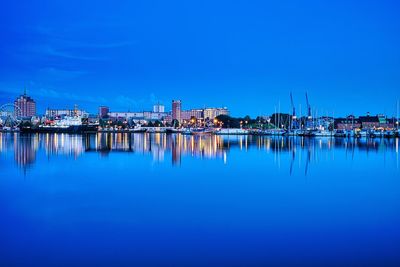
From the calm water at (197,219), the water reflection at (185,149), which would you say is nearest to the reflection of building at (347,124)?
the water reflection at (185,149)

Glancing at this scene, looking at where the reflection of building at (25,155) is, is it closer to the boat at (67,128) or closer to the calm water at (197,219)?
the calm water at (197,219)

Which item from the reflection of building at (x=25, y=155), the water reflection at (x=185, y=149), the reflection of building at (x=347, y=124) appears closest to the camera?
the reflection of building at (x=25, y=155)

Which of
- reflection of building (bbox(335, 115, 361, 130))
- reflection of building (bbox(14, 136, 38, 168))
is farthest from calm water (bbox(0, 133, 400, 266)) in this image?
reflection of building (bbox(335, 115, 361, 130))

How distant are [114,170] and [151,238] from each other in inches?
552

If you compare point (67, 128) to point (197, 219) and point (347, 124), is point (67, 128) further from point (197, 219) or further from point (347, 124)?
point (197, 219)

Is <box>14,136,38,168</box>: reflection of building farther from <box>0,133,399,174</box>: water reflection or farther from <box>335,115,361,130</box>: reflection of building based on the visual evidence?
<box>335,115,361,130</box>: reflection of building

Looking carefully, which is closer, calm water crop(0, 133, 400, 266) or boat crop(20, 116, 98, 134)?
calm water crop(0, 133, 400, 266)

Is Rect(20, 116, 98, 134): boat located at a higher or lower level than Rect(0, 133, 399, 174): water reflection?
higher

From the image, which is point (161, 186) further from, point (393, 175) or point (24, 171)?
point (393, 175)

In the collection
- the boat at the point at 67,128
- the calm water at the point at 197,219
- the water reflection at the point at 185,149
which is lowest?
the calm water at the point at 197,219

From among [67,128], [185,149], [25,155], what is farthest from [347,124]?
[25,155]

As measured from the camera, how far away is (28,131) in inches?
5084

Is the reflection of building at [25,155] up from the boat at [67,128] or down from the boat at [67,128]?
down

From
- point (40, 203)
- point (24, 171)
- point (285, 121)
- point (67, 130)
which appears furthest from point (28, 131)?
point (40, 203)
